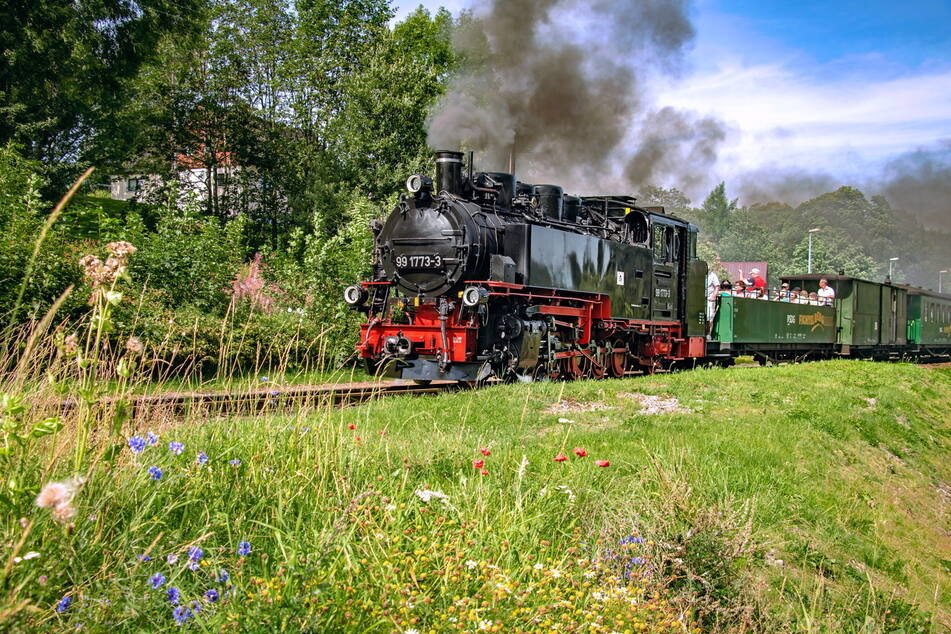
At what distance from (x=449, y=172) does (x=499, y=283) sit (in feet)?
7.72

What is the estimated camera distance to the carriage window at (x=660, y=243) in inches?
639

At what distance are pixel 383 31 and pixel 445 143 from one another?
16.8m

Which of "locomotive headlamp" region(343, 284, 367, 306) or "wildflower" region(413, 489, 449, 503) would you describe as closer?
"wildflower" region(413, 489, 449, 503)

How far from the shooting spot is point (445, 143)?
15.8m

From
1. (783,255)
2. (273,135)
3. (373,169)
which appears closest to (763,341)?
(373,169)

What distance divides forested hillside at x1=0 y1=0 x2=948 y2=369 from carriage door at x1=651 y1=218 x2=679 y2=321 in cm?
635

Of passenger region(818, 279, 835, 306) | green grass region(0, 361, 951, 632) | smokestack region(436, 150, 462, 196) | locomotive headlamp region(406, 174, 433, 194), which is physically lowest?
green grass region(0, 361, 951, 632)

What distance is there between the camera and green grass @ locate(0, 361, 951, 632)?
307 centimetres

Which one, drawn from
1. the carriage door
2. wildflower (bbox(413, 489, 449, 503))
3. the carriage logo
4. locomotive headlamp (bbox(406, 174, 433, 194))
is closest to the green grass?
wildflower (bbox(413, 489, 449, 503))

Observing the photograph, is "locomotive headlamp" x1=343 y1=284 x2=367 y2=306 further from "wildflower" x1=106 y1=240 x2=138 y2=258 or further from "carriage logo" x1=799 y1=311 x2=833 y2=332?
"carriage logo" x1=799 y1=311 x2=833 y2=332

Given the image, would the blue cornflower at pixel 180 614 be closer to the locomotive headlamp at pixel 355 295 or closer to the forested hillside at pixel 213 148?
the forested hillside at pixel 213 148

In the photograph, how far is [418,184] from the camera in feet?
40.2

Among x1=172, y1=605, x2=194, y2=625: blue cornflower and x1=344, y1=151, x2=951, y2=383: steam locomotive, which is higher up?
x1=344, y1=151, x2=951, y2=383: steam locomotive

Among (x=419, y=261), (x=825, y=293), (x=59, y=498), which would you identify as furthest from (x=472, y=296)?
(x=825, y=293)
